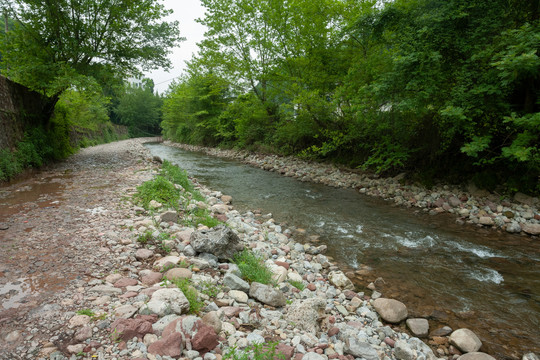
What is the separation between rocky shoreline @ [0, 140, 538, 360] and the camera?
2.11 metres

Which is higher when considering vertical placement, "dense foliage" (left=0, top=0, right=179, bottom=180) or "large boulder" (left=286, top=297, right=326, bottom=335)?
"dense foliage" (left=0, top=0, right=179, bottom=180)

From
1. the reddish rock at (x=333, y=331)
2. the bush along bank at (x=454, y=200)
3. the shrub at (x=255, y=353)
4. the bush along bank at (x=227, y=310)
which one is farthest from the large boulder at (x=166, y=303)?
the bush along bank at (x=454, y=200)

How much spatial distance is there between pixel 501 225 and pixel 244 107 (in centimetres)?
1614

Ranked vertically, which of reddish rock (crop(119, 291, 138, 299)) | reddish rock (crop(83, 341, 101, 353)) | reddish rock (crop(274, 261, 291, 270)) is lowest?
reddish rock (crop(274, 261, 291, 270))

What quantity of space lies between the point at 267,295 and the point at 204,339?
1150 millimetres

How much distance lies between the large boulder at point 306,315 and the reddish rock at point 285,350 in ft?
1.48

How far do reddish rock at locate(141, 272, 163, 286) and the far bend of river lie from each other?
9.99 feet

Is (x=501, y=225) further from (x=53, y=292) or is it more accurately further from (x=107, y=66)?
(x=107, y=66)

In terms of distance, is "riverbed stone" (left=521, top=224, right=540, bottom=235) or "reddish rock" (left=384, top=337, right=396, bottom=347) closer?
"reddish rock" (left=384, top=337, right=396, bottom=347)

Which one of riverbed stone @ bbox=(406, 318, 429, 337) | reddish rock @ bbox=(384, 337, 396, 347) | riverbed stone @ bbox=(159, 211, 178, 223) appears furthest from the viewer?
riverbed stone @ bbox=(159, 211, 178, 223)

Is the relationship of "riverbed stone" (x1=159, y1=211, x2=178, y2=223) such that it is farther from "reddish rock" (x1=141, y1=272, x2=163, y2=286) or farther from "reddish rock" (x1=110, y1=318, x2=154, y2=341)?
"reddish rock" (x1=110, y1=318, x2=154, y2=341)

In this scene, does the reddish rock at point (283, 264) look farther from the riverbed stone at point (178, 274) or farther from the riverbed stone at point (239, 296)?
the riverbed stone at point (178, 274)

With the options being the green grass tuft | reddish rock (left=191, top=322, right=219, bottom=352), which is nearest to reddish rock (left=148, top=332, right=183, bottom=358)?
reddish rock (left=191, top=322, right=219, bottom=352)

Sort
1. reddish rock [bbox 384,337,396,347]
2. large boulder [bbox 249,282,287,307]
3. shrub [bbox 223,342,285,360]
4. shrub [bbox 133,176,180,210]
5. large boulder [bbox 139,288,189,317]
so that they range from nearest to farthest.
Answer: shrub [bbox 223,342,285,360], large boulder [bbox 139,288,189,317], reddish rock [bbox 384,337,396,347], large boulder [bbox 249,282,287,307], shrub [bbox 133,176,180,210]
